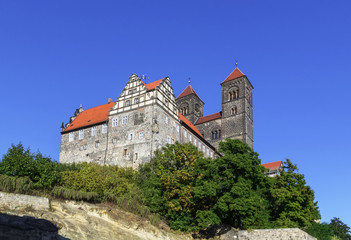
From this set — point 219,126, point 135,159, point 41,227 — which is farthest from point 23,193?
point 219,126

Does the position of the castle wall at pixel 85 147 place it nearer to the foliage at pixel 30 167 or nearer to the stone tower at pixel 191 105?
the foliage at pixel 30 167

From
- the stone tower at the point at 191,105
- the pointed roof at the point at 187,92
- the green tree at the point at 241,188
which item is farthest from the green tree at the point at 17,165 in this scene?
the pointed roof at the point at 187,92

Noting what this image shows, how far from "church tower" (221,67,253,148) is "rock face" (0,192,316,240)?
35.1 m

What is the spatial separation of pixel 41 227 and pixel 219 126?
51009mm

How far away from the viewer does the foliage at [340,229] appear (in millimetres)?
52250

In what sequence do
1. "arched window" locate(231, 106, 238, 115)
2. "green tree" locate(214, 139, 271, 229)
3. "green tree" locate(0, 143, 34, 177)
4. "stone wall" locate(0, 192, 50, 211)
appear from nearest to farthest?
"stone wall" locate(0, 192, 50, 211), "green tree" locate(0, 143, 34, 177), "green tree" locate(214, 139, 271, 229), "arched window" locate(231, 106, 238, 115)

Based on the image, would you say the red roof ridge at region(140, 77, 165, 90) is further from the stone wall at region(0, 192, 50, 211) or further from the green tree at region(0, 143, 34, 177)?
the stone wall at region(0, 192, 50, 211)

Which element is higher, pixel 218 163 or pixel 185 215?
pixel 218 163

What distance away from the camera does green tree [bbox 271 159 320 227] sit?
3478 centimetres

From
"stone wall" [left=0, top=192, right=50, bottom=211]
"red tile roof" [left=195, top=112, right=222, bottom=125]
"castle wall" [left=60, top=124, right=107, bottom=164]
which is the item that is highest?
"red tile roof" [left=195, top=112, right=222, bottom=125]

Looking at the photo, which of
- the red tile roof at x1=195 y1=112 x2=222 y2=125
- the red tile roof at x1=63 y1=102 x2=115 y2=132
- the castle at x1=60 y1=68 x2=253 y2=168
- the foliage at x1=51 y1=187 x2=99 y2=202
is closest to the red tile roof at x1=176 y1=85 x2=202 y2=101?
the red tile roof at x1=195 y1=112 x2=222 y2=125

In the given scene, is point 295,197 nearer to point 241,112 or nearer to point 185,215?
point 185,215

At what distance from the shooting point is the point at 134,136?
47.8m

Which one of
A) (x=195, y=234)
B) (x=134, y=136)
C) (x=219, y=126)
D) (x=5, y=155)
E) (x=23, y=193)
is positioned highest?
(x=219, y=126)
